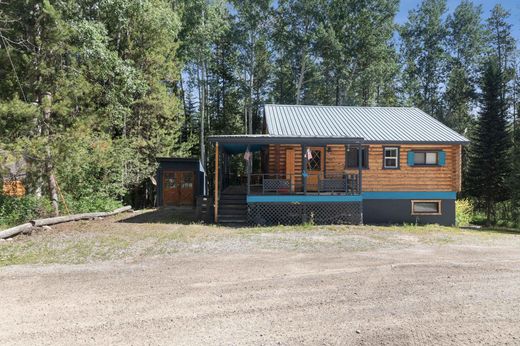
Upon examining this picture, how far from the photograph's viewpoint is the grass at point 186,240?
8.57 meters

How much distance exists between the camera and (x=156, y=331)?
421 centimetres

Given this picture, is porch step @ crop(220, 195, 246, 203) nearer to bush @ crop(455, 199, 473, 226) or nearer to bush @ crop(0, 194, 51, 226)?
bush @ crop(0, 194, 51, 226)

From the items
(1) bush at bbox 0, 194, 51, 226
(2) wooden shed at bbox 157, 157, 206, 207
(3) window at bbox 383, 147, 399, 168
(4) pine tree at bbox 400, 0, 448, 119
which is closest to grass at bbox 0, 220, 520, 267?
(1) bush at bbox 0, 194, 51, 226

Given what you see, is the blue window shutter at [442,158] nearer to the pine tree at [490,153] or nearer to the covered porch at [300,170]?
the covered porch at [300,170]

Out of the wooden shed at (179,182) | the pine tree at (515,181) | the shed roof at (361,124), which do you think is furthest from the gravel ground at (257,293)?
the pine tree at (515,181)

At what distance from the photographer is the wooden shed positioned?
21.3 m

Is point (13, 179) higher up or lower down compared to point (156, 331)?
higher up

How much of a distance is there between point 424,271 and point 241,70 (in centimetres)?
2636

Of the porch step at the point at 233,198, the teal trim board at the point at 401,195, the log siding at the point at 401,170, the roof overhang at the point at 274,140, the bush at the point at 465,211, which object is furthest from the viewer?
the bush at the point at 465,211

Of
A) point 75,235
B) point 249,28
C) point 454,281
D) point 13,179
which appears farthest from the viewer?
point 249,28

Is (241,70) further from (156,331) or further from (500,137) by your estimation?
(156,331)

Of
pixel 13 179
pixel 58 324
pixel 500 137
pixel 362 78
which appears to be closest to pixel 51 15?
pixel 13 179

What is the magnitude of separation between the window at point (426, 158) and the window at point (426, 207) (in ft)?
6.02

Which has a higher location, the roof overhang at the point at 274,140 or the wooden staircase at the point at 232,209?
the roof overhang at the point at 274,140
